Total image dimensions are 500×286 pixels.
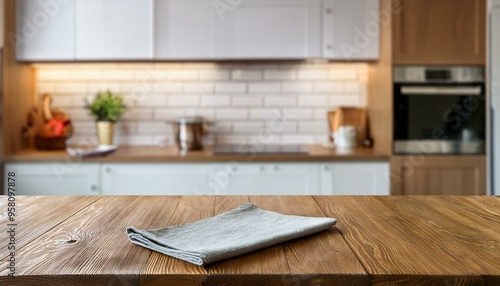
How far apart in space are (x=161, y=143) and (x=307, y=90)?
3.63ft

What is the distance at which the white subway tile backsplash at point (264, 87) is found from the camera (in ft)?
13.7

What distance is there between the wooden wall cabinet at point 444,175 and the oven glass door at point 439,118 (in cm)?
6

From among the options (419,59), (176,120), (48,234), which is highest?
(419,59)

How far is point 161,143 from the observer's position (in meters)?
4.16

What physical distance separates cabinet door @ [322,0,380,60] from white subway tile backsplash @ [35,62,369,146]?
0.37 meters

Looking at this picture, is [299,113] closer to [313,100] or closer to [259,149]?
[313,100]

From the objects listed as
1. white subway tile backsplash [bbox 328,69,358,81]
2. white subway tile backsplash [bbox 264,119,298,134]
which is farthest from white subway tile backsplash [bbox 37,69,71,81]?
white subway tile backsplash [bbox 328,69,358,81]

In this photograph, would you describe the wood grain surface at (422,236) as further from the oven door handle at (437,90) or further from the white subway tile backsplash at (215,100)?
the white subway tile backsplash at (215,100)

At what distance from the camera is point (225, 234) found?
1.26 metres

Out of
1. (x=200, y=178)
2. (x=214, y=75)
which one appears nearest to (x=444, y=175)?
(x=200, y=178)

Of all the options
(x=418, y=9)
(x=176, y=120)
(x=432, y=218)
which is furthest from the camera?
(x=176, y=120)

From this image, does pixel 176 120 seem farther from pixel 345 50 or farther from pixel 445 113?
pixel 445 113

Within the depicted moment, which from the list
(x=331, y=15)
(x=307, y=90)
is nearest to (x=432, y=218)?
(x=331, y=15)

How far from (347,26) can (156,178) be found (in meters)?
1.55
